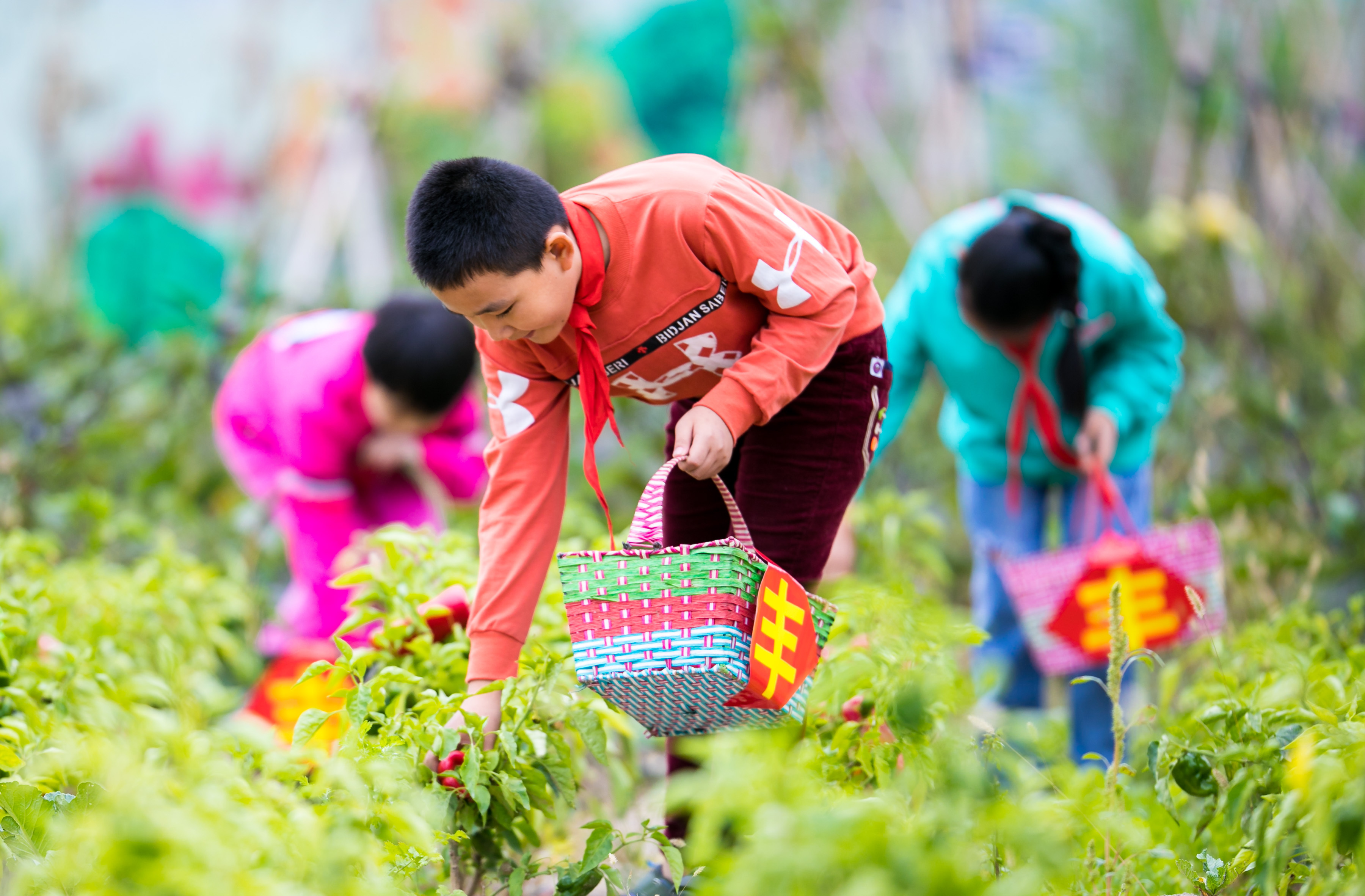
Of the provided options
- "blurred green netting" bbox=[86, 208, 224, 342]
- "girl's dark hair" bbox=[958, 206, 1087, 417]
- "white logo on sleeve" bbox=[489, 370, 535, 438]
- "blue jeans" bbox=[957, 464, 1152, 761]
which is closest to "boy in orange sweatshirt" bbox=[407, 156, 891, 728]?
"white logo on sleeve" bbox=[489, 370, 535, 438]

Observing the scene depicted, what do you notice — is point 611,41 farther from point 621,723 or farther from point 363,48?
point 621,723

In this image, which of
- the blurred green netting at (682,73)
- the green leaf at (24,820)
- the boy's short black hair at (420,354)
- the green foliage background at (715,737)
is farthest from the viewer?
the blurred green netting at (682,73)

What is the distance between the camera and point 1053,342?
2.22 metres

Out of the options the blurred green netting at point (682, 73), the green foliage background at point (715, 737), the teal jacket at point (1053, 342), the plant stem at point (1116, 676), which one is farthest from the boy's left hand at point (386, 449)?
the blurred green netting at point (682, 73)

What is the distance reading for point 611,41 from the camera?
5.55m

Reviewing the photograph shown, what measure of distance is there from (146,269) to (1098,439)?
153 inches

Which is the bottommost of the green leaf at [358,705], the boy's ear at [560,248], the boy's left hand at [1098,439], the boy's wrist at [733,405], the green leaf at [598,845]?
the green leaf at [598,845]

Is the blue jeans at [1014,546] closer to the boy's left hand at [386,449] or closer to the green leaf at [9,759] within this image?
the boy's left hand at [386,449]

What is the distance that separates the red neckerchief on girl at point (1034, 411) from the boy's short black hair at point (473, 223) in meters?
1.23

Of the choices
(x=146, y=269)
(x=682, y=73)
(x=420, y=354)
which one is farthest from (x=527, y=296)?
(x=682, y=73)

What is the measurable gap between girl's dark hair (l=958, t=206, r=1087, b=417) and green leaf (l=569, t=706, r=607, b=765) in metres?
1.16

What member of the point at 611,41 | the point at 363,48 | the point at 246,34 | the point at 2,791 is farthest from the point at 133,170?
the point at 2,791

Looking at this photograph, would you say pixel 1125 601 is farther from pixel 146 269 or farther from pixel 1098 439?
pixel 146 269

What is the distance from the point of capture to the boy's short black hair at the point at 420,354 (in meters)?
2.27
